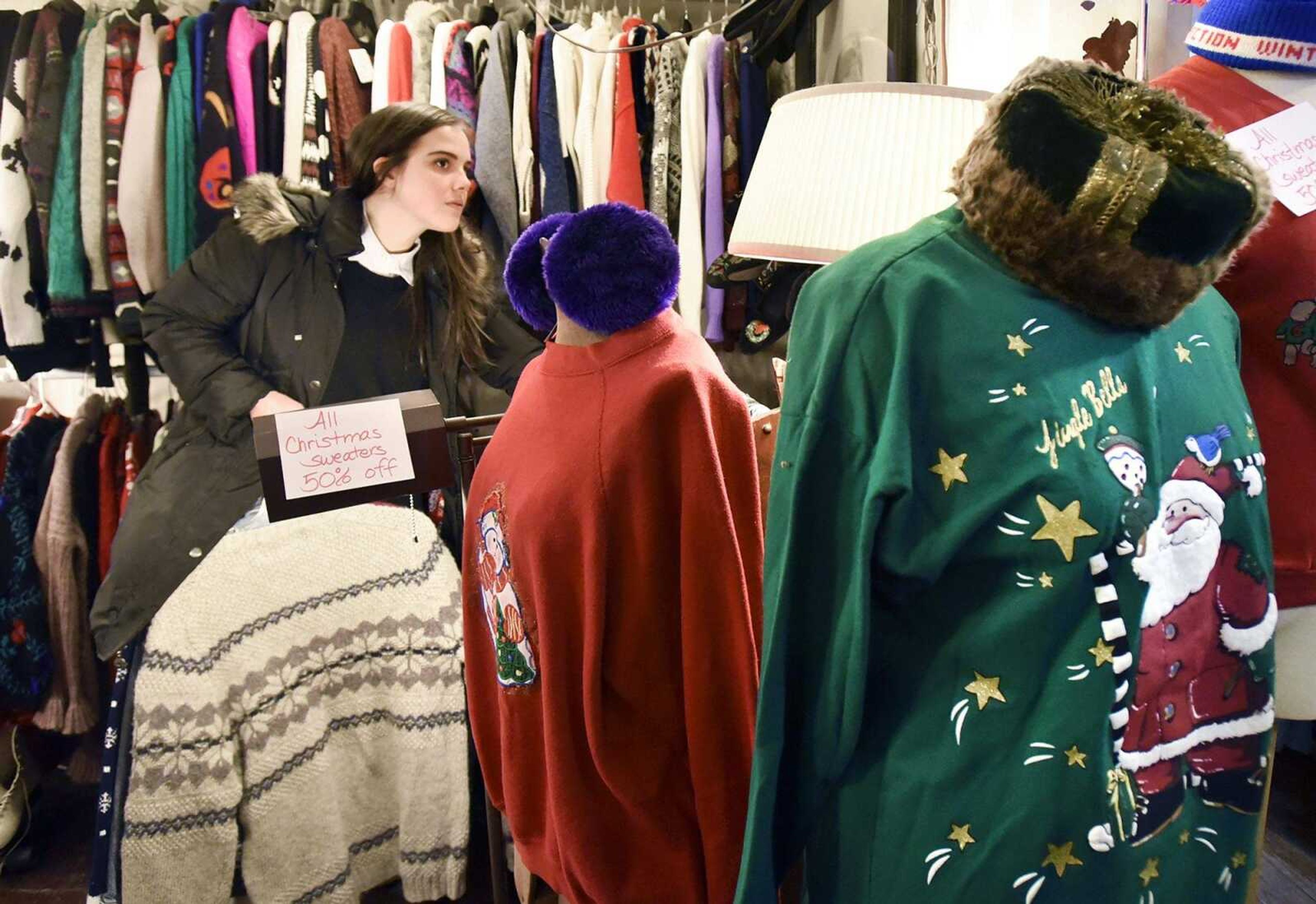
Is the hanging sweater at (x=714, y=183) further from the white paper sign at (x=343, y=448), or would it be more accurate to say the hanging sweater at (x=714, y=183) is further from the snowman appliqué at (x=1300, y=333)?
the snowman appliqué at (x=1300, y=333)

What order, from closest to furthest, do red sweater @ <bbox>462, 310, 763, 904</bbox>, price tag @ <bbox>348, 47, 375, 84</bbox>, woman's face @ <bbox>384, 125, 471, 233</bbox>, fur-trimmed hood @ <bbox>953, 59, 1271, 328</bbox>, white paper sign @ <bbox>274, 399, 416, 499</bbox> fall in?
fur-trimmed hood @ <bbox>953, 59, 1271, 328</bbox> < red sweater @ <bbox>462, 310, 763, 904</bbox> < white paper sign @ <bbox>274, 399, 416, 499</bbox> < woman's face @ <bbox>384, 125, 471, 233</bbox> < price tag @ <bbox>348, 47, 375, 84</bbox>

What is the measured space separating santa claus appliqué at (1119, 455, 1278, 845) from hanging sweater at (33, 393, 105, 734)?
1.98m

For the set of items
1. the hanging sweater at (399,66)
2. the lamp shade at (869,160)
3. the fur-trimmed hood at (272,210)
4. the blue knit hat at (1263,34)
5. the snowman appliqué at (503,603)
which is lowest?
the snowman appliqué at (503,603)

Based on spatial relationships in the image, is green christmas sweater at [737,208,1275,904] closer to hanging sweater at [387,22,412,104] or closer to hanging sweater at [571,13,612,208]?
hanging sweater at [571,13,612,208]

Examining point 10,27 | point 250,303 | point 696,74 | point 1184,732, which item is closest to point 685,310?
point 696,74

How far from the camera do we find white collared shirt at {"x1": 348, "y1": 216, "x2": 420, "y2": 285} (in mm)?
1557

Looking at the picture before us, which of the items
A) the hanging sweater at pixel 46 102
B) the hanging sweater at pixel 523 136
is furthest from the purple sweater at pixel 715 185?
the hanging sweater at pixel 46 102

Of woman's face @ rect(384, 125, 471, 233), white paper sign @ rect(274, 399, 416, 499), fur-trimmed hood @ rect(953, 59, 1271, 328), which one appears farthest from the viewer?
woman's face @ rect(384, 125, 471, 233)

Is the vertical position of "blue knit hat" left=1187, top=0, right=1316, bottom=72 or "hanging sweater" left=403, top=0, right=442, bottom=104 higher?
"hanging sweater" left=403, top=0, right=442, bottom=104

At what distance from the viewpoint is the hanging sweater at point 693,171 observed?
1.88m

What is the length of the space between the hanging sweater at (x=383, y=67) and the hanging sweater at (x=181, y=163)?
38cm

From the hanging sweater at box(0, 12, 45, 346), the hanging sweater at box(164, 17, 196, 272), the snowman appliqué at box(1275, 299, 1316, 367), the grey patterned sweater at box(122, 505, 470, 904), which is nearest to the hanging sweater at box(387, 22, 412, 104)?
the hanging sweater at box(164, 17, 196, 272)

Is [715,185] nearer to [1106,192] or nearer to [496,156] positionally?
[496,156]

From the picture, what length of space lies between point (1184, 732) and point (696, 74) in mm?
1651
